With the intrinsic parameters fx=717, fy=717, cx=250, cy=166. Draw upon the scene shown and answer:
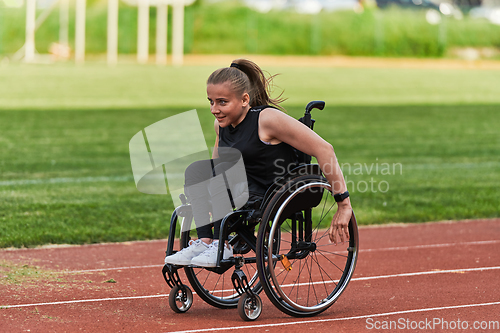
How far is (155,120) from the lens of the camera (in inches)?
712

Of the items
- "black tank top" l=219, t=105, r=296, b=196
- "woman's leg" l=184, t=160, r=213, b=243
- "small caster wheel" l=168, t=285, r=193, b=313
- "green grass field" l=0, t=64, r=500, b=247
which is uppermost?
"black tank top" l=219, t=105, r=296, b=196

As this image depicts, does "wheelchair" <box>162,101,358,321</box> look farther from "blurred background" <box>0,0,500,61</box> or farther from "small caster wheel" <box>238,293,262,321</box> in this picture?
"blurred background" <box>0,0,500,61</box>

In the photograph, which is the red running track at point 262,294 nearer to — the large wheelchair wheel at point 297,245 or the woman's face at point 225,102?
the large wheelchair wheel at point 297,245

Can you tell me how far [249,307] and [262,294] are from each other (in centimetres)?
72

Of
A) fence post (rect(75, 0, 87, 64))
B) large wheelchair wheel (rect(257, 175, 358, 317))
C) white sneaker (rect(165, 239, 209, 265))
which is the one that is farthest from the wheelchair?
fence post (rect(75, 0, 87, 64))

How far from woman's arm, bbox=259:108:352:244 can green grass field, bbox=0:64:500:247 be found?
3177 millimetres

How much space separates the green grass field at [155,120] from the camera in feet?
25.2

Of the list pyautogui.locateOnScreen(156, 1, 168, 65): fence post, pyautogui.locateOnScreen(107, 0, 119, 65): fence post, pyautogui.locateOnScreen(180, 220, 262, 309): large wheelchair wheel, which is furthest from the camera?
pyautogui.locateOnScreen(156, 1, 168, 65): fence post

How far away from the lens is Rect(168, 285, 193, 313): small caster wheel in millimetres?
4105

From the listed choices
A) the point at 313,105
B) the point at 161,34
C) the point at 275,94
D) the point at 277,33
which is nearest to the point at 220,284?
the point at 313,105

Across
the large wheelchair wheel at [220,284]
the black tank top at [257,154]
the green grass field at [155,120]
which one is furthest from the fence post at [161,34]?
the black tank top at [257,154]

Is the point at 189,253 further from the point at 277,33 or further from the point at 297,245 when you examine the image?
the point at 277,33

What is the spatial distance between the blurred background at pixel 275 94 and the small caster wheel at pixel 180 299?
1412mm

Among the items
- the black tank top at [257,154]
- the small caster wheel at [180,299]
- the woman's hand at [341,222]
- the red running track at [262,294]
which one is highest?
the black tank top at [257,154]
